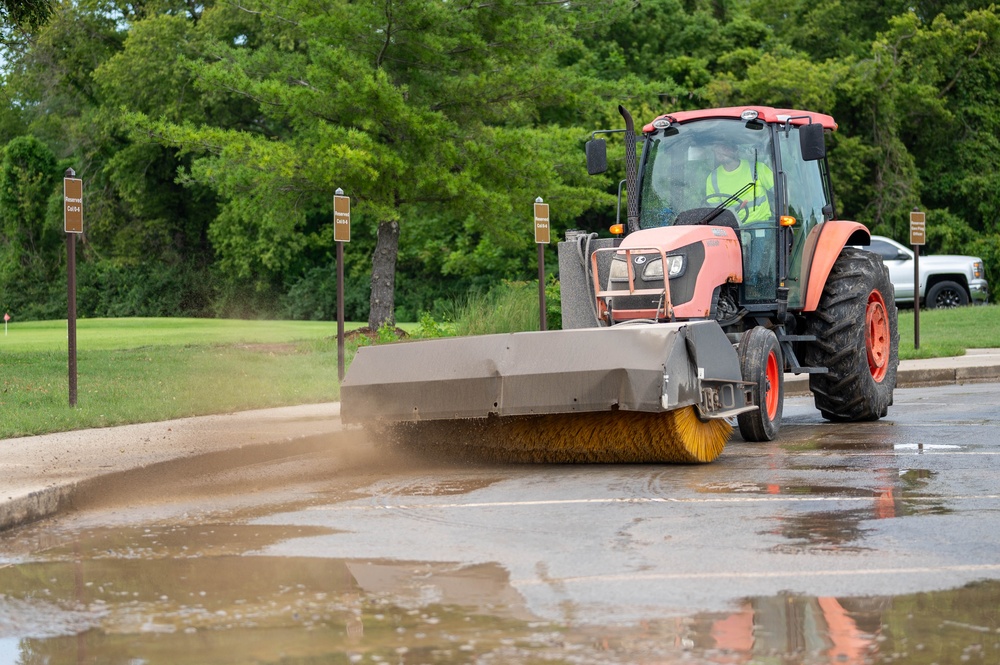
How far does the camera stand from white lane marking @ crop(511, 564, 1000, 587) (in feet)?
20.3

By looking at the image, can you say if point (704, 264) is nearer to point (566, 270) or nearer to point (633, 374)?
point (566, 270)

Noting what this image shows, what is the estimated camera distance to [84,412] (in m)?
13.7

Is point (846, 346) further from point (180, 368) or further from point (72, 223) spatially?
point (180, 368)

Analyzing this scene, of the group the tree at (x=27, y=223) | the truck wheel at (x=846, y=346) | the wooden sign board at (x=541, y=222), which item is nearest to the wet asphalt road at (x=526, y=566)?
the truck wheel at (x=846, y=346)

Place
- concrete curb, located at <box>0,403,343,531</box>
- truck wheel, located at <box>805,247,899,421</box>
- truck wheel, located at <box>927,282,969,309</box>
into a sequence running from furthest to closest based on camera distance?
truck wheel, located at <box>927,282,969,309</box> → truck wheel, located at <box>805,247,899,421</box> → concrete curb, located at <box>0,403,343,531</box>

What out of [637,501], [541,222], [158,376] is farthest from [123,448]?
[541,222]

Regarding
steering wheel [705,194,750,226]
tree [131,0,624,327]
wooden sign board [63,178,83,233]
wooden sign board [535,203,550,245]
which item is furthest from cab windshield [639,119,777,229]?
tree [131,0,624,327]

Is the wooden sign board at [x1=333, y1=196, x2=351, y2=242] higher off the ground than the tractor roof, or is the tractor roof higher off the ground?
the tractor roof

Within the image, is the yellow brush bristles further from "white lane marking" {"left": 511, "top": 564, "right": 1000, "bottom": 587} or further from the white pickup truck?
the white pickup truck

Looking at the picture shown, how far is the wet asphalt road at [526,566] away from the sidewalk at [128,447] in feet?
0.62

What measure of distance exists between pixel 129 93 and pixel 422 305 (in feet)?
42.3

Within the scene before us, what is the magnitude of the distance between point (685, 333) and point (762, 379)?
1533mm

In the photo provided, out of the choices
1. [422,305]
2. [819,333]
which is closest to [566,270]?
[819,333]

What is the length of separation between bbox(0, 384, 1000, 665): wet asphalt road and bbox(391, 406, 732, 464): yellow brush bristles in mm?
246
